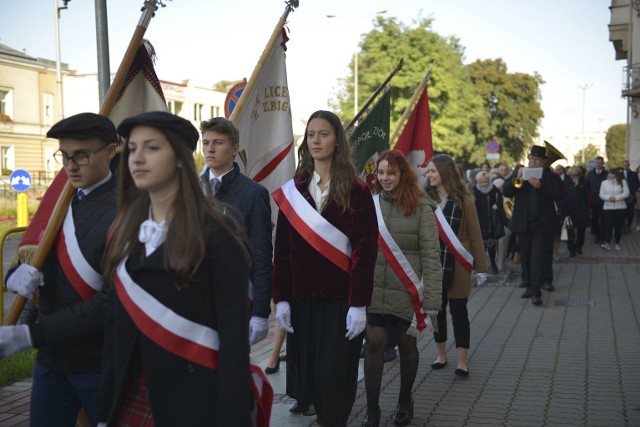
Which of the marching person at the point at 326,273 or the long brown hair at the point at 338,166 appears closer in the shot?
the marching person at the point at 326,273

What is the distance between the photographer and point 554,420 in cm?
547

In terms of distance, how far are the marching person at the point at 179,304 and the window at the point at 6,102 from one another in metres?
57.0

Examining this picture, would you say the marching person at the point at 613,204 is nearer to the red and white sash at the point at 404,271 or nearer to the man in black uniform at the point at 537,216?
the man in black uniform at the point at 537,216

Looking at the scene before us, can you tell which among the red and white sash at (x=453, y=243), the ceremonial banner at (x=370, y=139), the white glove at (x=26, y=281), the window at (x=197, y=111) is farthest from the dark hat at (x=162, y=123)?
the window at (x=197, y=111)

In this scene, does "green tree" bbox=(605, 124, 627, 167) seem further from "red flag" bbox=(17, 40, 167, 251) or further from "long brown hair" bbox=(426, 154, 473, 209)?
"red flag" bbox=(17, 40, 167, 251)

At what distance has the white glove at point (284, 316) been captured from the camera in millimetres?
4488

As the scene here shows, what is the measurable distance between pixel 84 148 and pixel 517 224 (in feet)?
27.5

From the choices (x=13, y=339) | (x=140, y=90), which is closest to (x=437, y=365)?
(x=140, y=90)

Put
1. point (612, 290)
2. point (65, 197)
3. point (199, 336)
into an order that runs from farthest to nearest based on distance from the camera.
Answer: point (612, 290), point (65, 197), point (199, 336)

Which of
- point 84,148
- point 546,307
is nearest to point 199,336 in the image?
point 84,148

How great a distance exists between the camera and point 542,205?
1089cm

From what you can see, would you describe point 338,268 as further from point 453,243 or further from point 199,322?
point 453,243

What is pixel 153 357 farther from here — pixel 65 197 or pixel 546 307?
pixel 546 307

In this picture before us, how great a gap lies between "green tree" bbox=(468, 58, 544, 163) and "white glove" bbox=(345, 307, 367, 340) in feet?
198
